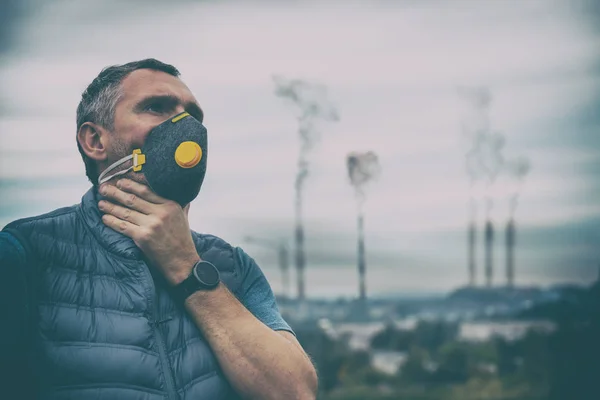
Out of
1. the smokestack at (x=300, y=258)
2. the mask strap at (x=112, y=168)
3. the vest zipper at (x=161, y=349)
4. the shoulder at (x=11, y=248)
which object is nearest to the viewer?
the shoulder at (x=11, y=248)

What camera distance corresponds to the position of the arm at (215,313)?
97.2 inches

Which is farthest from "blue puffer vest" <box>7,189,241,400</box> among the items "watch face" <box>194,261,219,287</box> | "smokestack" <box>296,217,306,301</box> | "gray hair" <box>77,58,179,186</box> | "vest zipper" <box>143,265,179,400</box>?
"smokestack" <box>296,217,306,301</box>

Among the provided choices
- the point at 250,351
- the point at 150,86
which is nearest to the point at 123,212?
the point at 150,86

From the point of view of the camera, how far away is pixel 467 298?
4638 cm

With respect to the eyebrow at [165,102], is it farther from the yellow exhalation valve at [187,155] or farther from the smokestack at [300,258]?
the smokestack at [300,258]

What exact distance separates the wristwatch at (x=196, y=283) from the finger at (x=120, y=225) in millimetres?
200

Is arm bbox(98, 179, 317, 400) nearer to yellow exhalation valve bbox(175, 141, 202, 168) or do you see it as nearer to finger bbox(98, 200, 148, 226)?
finger bbox(98, 200, 148, 226)

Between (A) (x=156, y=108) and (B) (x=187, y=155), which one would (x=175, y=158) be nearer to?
(B) (x=187, y=155)

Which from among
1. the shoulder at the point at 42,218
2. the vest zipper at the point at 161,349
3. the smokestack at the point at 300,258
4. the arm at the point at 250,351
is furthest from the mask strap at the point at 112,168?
the smokestack at the point at 300,258

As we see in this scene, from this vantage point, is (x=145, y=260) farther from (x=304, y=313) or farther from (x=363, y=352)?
(x=363, y=352)

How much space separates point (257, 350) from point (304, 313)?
34848mm

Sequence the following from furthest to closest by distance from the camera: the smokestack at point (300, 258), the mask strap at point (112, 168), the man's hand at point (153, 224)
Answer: the smokestack at point (300, 258), the mask strap at point (112, 168), the man's hand at point (153, 224)

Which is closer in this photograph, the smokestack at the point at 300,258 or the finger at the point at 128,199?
the finger at the point at 128,199

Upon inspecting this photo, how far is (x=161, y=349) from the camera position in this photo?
2414 mm
